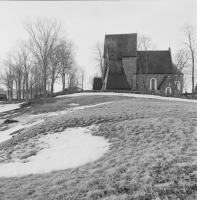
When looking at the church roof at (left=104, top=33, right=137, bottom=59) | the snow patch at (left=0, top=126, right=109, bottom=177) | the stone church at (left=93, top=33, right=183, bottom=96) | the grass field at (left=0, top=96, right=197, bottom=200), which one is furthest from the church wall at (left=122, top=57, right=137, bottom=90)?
the grass field at (left=0, top=96, right=197, bottom=200)

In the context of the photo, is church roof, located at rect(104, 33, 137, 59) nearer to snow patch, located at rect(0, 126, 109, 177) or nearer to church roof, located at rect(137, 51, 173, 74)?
church roof, located at rect(137, 51, 173, 74)

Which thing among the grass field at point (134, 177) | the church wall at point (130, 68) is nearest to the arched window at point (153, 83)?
the church wall at point (130, 68)

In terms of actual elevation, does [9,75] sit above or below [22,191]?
above

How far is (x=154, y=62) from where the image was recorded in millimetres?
43719

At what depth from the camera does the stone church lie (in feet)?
136

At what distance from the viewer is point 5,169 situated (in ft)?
24.7

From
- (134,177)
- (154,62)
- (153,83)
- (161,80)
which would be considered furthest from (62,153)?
(154,62)

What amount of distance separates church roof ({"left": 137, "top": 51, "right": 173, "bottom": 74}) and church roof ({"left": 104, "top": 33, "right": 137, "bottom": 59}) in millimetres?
2572

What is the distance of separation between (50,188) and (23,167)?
311 centimetres

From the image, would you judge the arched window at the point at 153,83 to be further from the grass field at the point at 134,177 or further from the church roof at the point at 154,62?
the grass field at the point at 134,177

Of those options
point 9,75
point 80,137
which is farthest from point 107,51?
point 80,137

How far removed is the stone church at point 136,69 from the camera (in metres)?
41.4

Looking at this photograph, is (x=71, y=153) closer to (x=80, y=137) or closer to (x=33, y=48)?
(x=80, y=137)

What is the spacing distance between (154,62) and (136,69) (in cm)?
445
